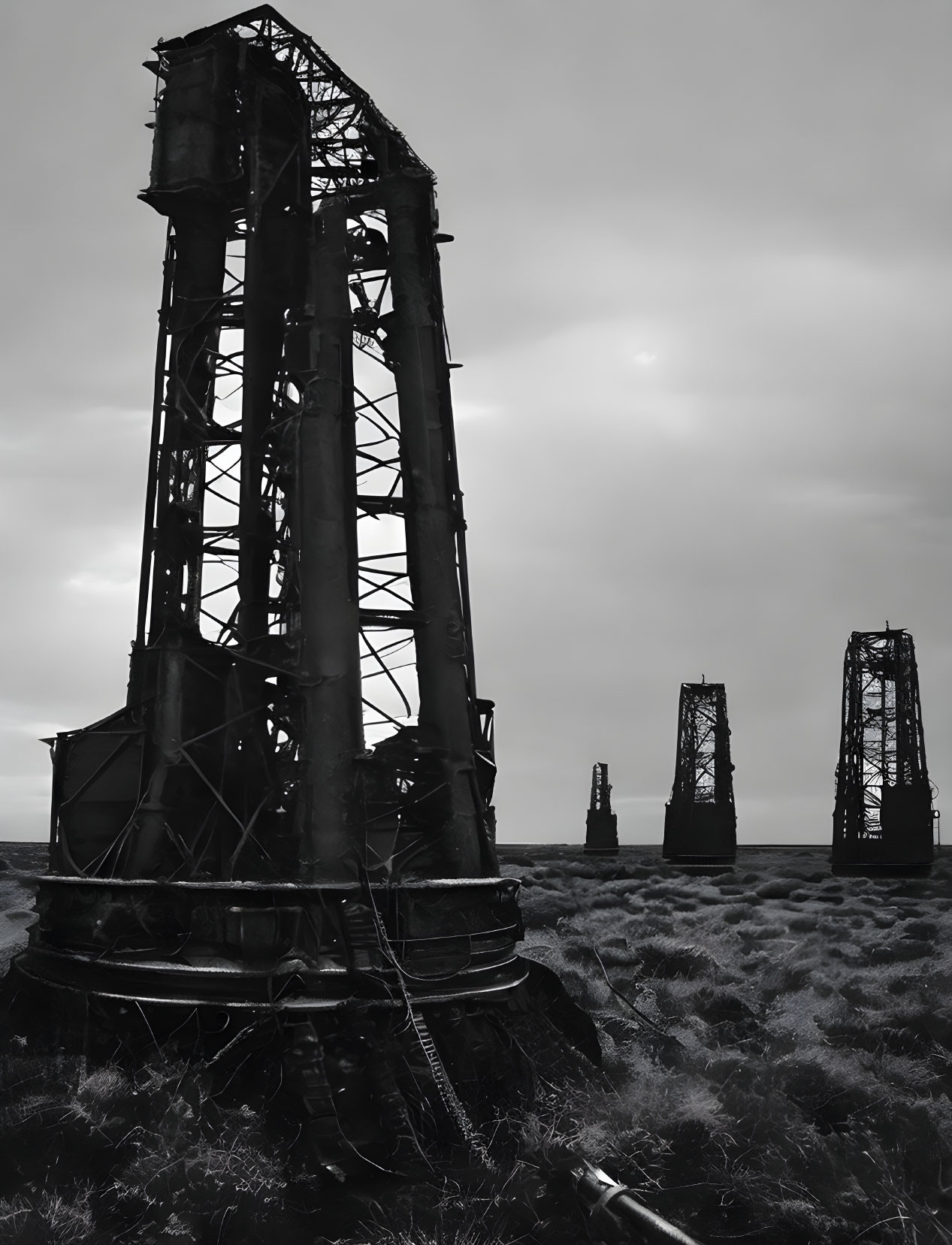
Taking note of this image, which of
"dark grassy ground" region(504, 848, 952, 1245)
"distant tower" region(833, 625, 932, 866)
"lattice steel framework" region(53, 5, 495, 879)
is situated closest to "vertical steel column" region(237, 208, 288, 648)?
"lattice steel framework" region(53, 5, 495, 879)

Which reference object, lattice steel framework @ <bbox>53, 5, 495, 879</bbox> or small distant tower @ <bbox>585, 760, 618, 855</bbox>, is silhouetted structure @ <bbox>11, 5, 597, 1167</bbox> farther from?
small distant tower @ <bbox>585, 760, 618, 855</bbox>

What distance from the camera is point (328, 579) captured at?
1089 cm

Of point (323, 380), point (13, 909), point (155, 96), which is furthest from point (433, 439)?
point (13, 909)

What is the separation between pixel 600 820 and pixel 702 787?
17110 millimetres

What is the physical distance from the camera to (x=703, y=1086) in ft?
35.8

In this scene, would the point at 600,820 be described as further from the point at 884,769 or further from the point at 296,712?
the point at 296,712

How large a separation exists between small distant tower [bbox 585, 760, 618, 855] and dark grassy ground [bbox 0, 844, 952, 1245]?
5020 centimetres

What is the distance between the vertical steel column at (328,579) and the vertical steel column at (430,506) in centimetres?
115

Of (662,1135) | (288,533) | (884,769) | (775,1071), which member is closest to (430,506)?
(288,533)

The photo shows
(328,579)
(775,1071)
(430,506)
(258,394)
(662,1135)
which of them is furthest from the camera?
(258,394)

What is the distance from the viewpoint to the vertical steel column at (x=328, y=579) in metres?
10.4

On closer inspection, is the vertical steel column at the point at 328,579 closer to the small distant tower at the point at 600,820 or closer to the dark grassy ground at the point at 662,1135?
the dark grassy ground at the point at 662,1135

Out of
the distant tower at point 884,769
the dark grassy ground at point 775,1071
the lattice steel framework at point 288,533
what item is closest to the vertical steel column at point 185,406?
the lattice steel framework at point 288,533

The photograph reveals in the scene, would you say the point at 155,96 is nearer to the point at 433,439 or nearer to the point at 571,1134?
the point at 433,439
